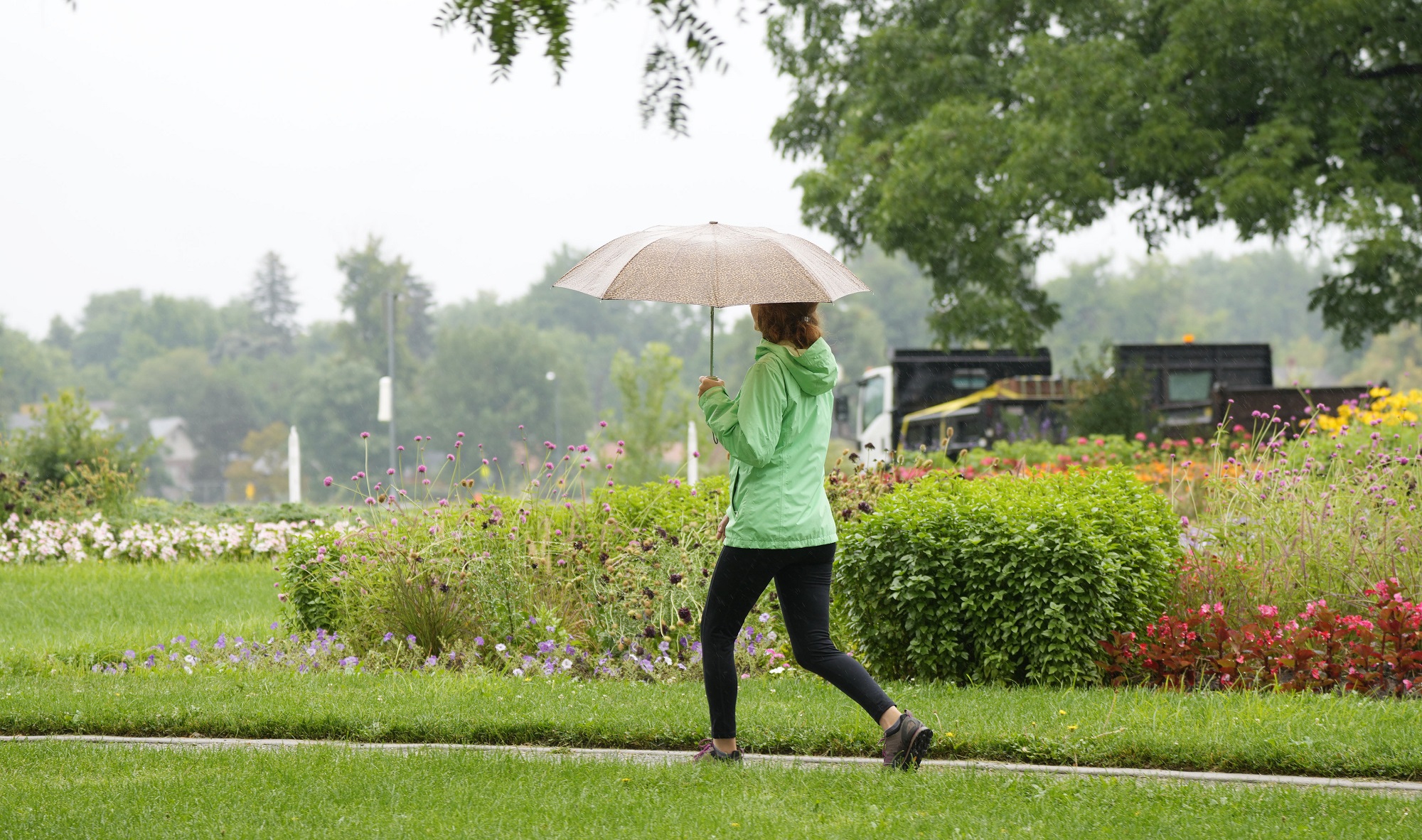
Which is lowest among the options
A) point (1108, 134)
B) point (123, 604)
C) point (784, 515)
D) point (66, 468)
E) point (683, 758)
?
point (123, 604)

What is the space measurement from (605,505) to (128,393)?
3928 inches

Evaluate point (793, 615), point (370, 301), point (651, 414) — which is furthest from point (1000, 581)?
point (370, 301)

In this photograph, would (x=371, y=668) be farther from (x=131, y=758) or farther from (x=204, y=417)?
(x=204, y=417)

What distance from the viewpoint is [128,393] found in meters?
97.8

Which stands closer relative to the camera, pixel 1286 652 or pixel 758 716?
pixel 758 716

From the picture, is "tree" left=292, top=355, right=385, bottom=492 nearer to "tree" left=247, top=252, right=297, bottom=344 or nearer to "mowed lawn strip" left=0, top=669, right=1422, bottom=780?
"tree" left=247, top=252, right=297, bottom=344

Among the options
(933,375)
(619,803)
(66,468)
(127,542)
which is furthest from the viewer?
(933,375)

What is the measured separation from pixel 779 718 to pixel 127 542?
10.4 metres

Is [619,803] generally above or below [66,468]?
below

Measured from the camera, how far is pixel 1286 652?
6.09m

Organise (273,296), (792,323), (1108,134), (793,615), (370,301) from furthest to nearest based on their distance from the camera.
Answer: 1. (273,296)
2. (370,301)
3. (1108,134)
4. (793,615)
5. (792,323)

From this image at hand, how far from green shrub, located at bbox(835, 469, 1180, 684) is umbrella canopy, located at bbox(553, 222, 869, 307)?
203cm

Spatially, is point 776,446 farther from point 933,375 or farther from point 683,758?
point 933,375

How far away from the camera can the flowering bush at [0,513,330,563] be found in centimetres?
1324
